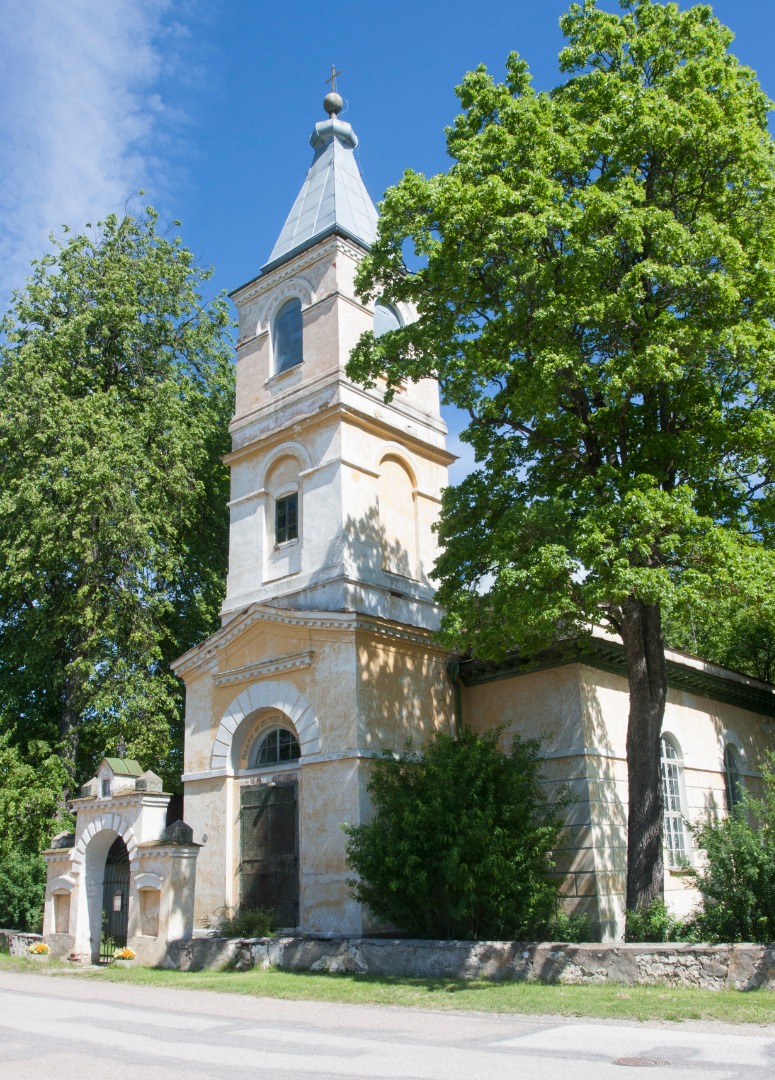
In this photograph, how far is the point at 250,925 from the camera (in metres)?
15.6

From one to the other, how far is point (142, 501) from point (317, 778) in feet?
34.9

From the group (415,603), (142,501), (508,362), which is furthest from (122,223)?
(508,362)

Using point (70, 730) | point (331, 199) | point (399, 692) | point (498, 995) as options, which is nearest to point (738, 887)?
point (498, 995)

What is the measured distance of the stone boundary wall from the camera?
10398 millimetres

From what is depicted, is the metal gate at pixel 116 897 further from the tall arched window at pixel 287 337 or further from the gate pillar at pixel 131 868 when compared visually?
the tall arched window at pixel 287 337

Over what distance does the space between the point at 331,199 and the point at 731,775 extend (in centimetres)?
1626

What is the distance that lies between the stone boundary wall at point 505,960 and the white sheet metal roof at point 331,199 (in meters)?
14.1

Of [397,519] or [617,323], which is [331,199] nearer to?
[397,519]

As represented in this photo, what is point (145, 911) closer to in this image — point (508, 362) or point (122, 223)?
point (508, 362)

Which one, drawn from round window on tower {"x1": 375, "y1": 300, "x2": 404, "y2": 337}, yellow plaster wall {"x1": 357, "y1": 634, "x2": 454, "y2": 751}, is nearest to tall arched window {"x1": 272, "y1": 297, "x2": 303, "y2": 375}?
round window on tower {"x1": 375, "y1": 300, "x2": 404, "y2": 337}

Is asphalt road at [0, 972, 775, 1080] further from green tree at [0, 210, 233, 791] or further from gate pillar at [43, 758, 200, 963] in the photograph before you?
green tree at [0, 210, 233, 791]

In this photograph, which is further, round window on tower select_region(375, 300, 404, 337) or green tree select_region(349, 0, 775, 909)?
round window on tower select_region(375, 300, 404, 337)

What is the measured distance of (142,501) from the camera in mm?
23859

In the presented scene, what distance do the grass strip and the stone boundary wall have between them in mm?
185
